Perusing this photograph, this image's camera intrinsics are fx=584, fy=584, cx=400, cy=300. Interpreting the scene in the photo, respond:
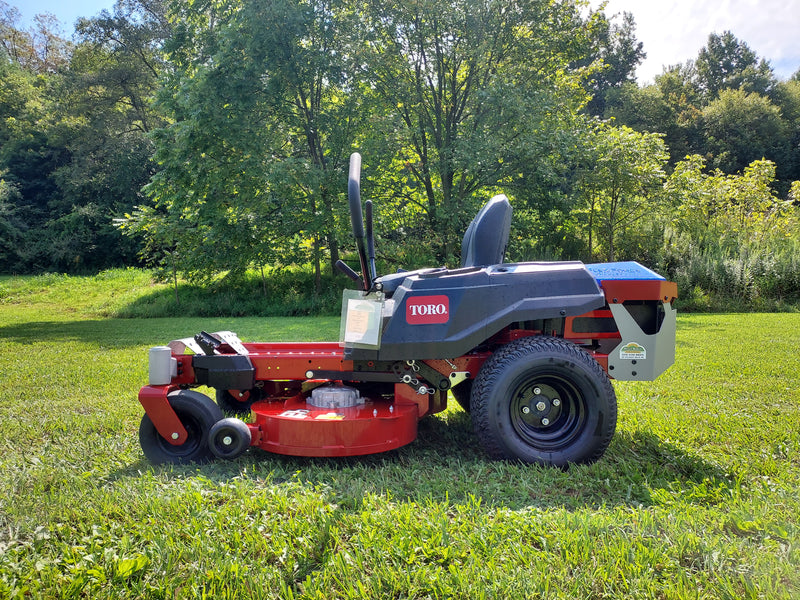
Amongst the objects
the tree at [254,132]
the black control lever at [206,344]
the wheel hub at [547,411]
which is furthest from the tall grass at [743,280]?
the black control lever at [206,344]

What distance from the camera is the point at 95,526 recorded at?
2.39m

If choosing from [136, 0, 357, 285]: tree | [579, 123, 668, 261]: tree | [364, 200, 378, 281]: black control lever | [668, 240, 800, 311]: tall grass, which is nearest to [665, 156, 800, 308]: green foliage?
[668, 240, 800, 311]: tall grass

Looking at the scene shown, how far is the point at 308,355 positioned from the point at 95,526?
1.44 metres

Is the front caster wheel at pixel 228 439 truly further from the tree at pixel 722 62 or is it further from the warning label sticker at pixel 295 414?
the tree at pixel 722 62

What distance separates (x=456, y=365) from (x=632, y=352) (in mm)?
1061

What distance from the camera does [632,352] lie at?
3.48 meters

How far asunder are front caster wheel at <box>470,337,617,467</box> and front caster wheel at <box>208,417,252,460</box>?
48.6 inches

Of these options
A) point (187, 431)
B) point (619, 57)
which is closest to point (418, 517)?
point (187, 431)

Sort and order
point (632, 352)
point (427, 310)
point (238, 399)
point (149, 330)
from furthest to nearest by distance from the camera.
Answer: point (149, 330) → point (238, 399) → point (632, 352) → point (427, 310)

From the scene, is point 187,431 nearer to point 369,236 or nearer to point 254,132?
point 369,236

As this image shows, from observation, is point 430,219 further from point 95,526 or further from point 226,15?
point 95,526

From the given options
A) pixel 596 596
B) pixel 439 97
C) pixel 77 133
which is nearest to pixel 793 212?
pixel 439 97

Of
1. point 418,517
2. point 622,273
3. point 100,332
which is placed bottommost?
point 100,332

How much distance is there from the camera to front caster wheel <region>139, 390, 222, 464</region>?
3.28 metres
